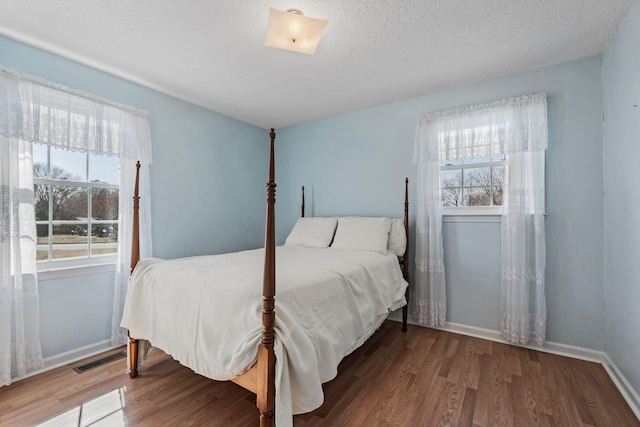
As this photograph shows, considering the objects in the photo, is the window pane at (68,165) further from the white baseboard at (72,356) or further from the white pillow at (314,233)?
the white pillow at (314,233)

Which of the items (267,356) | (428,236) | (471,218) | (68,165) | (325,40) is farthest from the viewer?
(428,236)

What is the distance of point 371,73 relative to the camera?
2.53 metres

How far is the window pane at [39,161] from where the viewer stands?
217 centimetres

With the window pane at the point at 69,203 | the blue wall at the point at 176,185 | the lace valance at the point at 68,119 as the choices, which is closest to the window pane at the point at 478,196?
the blue wall at the point at 176,185

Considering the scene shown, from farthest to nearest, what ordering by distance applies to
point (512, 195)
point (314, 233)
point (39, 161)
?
point (314, 233) → point (512, 195) → point (39, 161)

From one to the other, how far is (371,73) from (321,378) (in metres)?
2.40

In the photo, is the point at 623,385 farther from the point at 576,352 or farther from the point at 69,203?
the point at 69,203

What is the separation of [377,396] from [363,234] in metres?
1.48

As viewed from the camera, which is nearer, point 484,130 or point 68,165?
point 68,165

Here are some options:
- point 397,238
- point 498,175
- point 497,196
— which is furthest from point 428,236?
point 498,175

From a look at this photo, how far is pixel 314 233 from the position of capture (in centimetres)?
327

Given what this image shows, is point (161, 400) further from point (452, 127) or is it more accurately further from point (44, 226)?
point (452, 127)

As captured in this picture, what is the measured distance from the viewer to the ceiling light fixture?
165 cm

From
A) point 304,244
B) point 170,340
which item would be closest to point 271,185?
point 170,340
